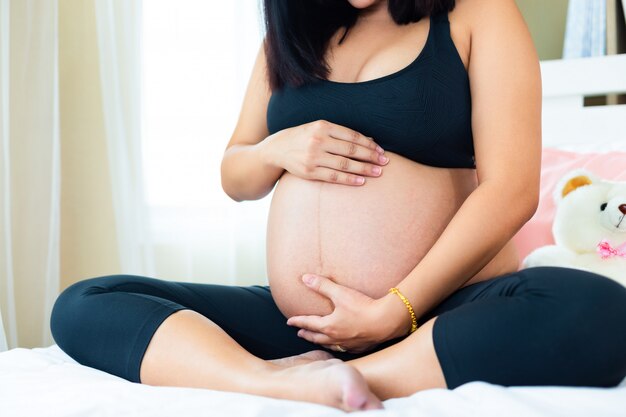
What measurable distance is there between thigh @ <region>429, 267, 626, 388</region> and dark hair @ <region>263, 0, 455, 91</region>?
1.79ft

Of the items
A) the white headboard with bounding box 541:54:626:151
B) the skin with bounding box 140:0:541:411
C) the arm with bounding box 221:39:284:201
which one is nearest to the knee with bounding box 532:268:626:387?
the skin with bounding box 140:0:541:411

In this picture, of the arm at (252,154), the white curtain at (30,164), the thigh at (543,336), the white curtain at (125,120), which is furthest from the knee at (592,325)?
the white curtain at (125,120)

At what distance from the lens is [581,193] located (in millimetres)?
1480

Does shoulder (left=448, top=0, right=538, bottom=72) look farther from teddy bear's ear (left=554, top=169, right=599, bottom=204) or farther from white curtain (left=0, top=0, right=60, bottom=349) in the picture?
white curtain (left=0, top=0, right=60, bottom=349)

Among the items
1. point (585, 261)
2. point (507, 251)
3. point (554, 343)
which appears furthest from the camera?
point (585, 261)

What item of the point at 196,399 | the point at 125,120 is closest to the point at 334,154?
the point at 196,399

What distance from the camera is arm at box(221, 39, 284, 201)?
1196 millimetres

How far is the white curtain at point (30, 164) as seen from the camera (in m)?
1.75

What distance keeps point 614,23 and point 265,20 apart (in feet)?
4.18

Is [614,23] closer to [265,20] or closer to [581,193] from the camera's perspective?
[581,193]

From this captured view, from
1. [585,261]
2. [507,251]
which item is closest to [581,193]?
[585,261]

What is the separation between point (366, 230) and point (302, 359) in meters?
0.22

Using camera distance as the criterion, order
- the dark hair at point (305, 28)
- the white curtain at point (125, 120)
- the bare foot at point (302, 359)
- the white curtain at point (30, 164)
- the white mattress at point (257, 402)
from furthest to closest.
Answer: the white curtain at point (125, 120) < the white curtain at point (30, 164) < the dark hair at point (305, 28) < the bare foot at point (302, 359) < the white mattress at point (257, 402)

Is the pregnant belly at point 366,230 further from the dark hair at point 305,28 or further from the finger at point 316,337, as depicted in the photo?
the dark hair at point 305,28
